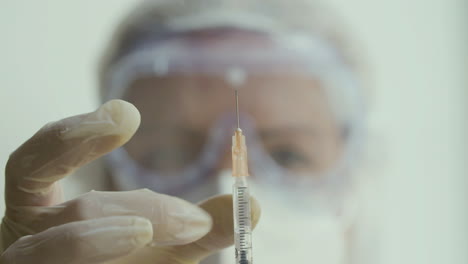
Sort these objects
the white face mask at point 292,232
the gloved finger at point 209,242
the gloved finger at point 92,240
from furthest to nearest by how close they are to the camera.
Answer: the white face mask at point 292,232
the gloved finger at point 209,242
the gloved finger at point 92,240

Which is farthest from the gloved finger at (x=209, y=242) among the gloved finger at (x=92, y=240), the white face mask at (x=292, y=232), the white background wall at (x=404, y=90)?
the white background wall at (x=404, y=90)

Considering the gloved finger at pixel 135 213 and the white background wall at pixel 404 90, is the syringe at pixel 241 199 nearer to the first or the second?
the gloved finger at pixel 135 213

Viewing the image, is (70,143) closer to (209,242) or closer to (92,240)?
(92,240)

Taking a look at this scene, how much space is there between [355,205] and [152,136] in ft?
1.76

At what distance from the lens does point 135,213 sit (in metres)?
0.73

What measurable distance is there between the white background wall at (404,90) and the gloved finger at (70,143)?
461 millimetres

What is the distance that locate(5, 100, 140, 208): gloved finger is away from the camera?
69 centimetres

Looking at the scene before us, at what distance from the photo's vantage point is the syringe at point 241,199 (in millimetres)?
695

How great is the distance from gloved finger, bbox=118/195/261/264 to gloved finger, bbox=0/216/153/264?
0.15 metres

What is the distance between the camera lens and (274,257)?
1.18 m

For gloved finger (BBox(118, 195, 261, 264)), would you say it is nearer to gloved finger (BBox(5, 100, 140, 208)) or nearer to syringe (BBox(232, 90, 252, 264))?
syringe (BBox(232, 90, 252, 264))

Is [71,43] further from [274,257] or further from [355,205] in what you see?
[355,205]

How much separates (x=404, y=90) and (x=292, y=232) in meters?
0.47

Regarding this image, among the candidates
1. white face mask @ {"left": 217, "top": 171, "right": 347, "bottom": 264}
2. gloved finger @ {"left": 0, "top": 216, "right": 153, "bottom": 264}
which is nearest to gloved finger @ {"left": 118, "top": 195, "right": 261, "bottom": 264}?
gloved finger @ {"left": 0, "top": 216, "right": 153, "bottom": 264}
